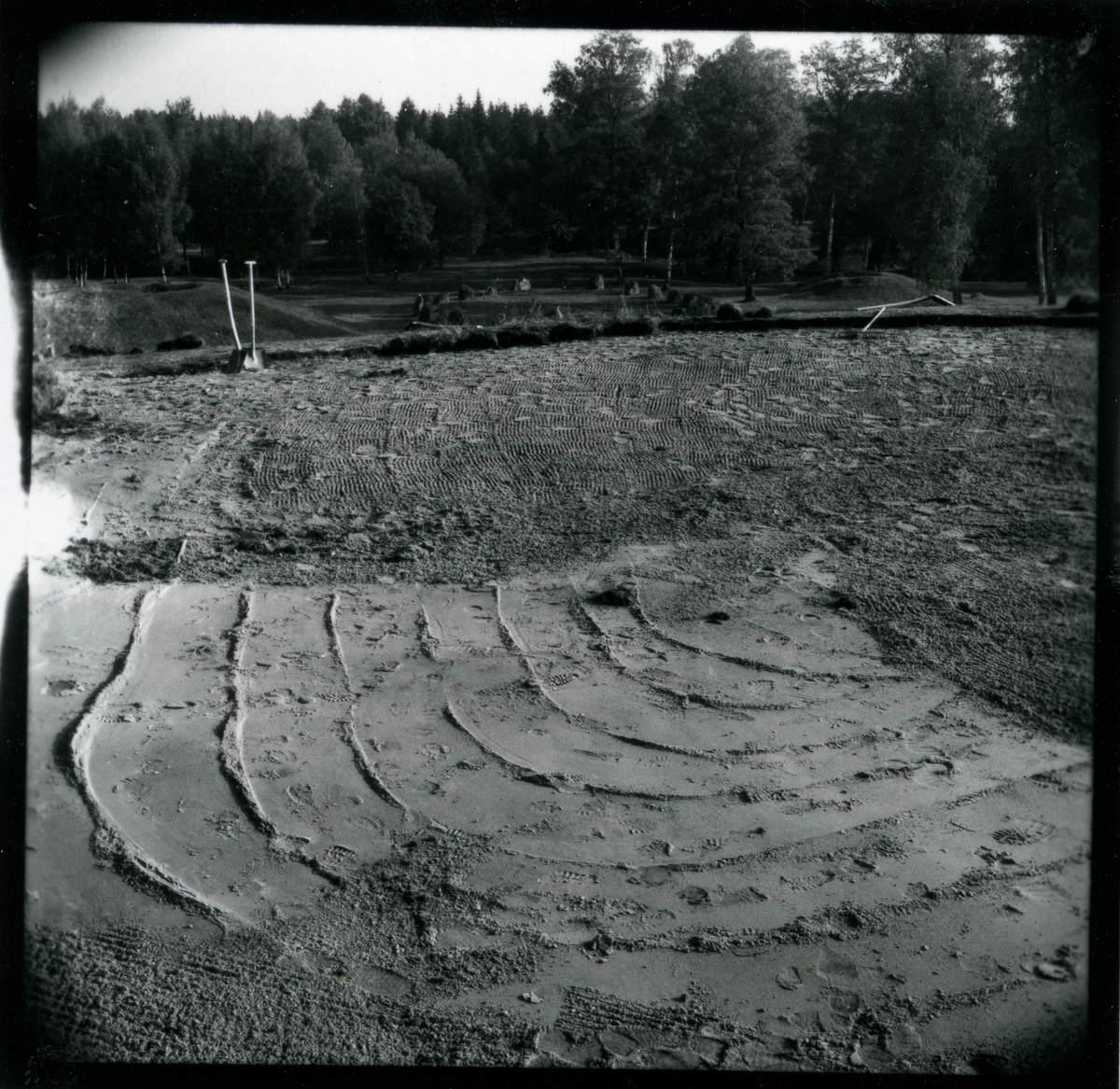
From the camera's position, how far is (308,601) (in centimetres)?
526

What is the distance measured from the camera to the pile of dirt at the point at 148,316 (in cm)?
417

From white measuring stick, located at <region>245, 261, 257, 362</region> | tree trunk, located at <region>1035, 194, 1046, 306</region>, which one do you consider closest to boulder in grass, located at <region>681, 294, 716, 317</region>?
tree trunk, located at <region>1035, 194, 1046, 306</region>

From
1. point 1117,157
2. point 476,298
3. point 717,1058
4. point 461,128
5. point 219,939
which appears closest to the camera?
point 717,1058

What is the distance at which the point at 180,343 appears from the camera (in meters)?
5.65

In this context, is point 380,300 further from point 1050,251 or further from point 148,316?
point 1050,251

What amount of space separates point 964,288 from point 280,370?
4296 millimetres

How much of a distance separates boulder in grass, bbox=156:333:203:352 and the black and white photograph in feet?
0.11

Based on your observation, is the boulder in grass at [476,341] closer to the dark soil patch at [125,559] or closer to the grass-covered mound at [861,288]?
the grass-covered mound at [861,288]

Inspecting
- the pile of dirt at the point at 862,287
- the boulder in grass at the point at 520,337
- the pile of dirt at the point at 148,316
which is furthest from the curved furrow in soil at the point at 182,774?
the pile of dirt at the point at 862,287

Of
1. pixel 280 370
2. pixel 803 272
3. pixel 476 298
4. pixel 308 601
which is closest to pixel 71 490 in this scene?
pixel 308 601

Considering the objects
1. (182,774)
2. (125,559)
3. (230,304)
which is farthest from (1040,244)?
(125,559)

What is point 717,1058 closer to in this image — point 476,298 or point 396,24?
point 396,24

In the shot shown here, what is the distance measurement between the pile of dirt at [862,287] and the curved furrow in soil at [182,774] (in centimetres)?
378

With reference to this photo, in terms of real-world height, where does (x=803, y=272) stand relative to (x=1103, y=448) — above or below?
above
